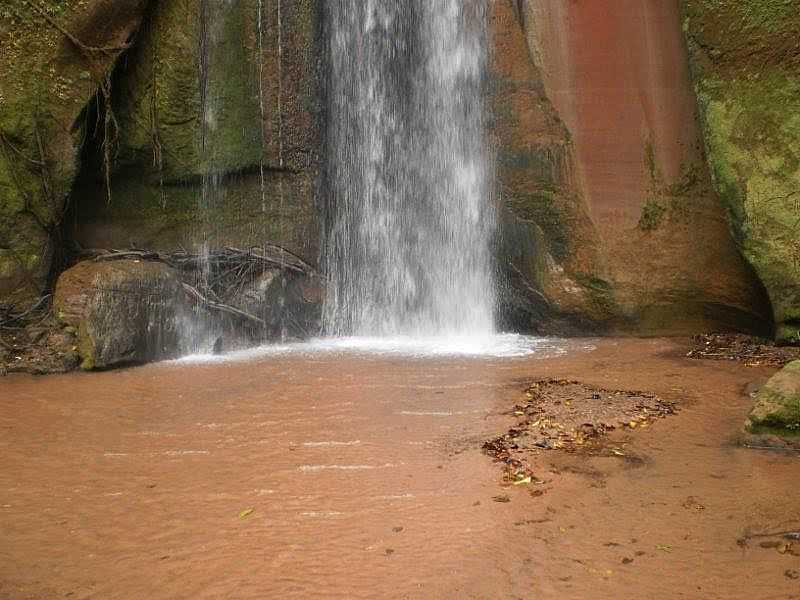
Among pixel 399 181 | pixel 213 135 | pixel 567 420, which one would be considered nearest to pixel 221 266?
pixel 213 135

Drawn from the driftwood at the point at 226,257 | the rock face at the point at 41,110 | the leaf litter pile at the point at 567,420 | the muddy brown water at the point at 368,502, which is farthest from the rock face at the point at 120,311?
the leaf litter pile at the point at 567,420

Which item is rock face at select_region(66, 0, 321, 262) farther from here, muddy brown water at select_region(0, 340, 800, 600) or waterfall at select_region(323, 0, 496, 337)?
muddy brown water at select_region(0, 340, 800, 600)

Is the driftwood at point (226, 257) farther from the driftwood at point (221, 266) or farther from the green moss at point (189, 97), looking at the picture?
the green moss at point (189, 97)

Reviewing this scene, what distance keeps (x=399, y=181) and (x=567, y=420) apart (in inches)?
236

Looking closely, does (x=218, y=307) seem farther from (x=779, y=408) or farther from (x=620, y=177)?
(x=779, y=408)

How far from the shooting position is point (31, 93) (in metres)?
8.34

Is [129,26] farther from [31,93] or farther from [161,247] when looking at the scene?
[161,247]

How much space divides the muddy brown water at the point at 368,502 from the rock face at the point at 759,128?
2.06 metres

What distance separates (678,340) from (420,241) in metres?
3.67

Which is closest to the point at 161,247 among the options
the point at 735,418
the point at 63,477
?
the point at 63,477

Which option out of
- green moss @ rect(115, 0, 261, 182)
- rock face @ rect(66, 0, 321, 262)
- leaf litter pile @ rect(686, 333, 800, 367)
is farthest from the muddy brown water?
green moss @ rect(115, 0, 261, 182)

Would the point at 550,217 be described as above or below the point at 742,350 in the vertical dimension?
above

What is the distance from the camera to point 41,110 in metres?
8.41

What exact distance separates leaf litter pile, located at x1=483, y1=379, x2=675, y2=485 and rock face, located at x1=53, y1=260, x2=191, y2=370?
4351 millimetres
